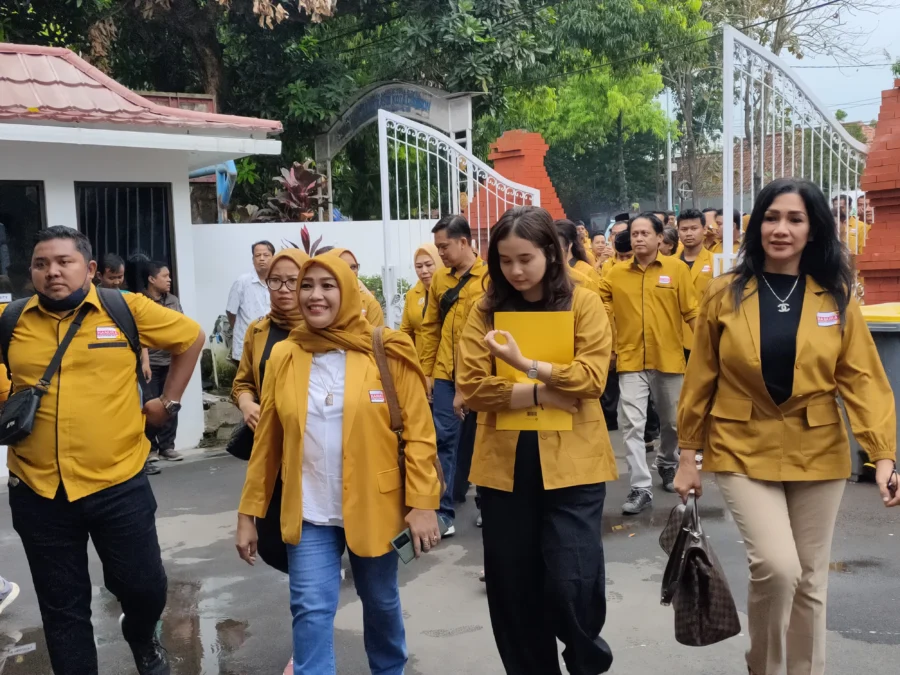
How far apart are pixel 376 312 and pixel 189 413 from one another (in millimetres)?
3834

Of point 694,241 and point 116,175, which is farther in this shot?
point 116,175

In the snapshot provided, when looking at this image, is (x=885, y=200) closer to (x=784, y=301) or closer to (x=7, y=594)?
(x=784, y=301)

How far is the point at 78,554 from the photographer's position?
11.7ft

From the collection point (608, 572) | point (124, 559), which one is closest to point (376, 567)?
point (124, 559)

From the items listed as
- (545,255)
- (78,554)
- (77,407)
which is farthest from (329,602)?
(545,255)

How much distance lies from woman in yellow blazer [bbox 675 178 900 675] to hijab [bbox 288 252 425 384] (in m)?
1.14

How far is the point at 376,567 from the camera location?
3.31m

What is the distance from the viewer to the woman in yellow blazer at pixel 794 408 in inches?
126

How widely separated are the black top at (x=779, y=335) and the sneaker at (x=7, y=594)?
398 cm

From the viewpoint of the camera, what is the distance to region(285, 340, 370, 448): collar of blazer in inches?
128

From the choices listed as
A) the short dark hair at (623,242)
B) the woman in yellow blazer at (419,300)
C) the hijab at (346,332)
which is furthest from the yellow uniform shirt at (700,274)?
the hijab at (346,332)

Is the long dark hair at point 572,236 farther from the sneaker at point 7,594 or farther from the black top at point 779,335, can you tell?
the sneaker at point 7,594

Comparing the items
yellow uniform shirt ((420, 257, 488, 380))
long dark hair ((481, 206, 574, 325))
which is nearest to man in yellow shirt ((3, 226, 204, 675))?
long dark hair ((481, 206, 574, 325))

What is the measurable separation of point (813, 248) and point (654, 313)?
3.13 metres
